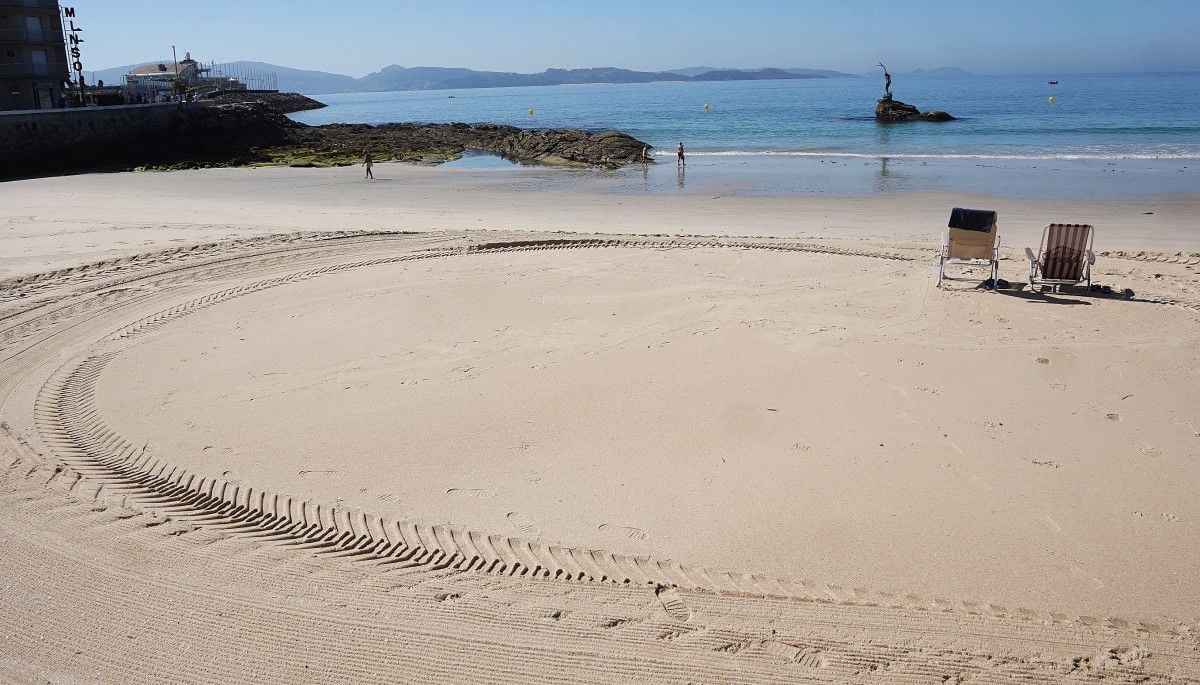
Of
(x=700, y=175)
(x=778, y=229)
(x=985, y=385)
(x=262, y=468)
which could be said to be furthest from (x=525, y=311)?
(x=700, y=175)

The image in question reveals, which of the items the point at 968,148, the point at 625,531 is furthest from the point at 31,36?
the point at 625,531

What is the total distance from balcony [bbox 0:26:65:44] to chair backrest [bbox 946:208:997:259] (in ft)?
142

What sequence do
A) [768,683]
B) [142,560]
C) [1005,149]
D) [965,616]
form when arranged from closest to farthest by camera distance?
[768,683], [965,616], [142,560], [1005,149]

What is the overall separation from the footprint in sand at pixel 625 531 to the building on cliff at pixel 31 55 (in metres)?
43.1

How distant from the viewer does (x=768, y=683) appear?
3709 millimetres

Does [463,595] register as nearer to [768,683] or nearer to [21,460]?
[768,683]

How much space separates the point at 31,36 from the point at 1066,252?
147ft

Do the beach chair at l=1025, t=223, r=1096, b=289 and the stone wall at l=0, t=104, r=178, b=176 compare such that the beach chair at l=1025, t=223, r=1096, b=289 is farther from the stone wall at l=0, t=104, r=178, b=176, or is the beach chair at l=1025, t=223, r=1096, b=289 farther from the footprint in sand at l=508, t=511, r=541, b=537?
the stone wall at l=0, t=104, r=178, b=176

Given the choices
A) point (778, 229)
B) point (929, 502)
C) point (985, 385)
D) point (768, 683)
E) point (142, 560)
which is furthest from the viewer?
point (778, 229)

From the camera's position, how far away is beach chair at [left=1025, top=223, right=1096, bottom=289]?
392 inches

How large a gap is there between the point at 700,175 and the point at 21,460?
23259 mm

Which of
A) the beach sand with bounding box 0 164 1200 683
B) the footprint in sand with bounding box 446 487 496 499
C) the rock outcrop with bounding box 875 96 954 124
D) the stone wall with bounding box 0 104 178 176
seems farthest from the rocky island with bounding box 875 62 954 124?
the footprint in sand with bounding box 446 487 496 499

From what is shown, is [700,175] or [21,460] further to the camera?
[700,175]

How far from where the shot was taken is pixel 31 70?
126 feet
